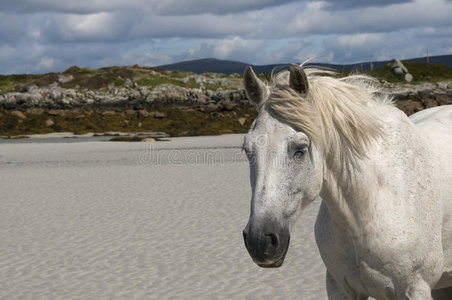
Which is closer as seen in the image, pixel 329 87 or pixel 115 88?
pixel 329 87

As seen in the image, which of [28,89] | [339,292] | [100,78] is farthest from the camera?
[100,78]

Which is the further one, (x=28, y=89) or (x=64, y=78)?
(x=64, y=78)

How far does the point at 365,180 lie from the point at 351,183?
0.29 feet

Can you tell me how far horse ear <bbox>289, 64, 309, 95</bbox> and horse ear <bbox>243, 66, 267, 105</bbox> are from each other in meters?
0.18

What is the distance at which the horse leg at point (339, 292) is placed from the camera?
3.20 m

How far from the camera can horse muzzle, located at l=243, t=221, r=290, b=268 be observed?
2.47m

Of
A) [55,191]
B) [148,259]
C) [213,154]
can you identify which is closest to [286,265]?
[148,259]

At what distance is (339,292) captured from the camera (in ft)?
10.7

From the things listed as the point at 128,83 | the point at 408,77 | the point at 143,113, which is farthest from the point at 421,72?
the point at 143,113

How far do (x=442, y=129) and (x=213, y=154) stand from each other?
2030cm

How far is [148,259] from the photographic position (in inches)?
322

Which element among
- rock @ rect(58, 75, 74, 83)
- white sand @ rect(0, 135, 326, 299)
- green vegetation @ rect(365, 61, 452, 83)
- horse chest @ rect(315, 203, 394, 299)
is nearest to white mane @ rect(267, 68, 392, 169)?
horse chest @ rect(315, 203, 394, 299)

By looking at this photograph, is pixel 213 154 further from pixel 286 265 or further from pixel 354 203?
pixel 354 203

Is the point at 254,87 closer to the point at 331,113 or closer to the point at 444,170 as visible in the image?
the point at 331,113
